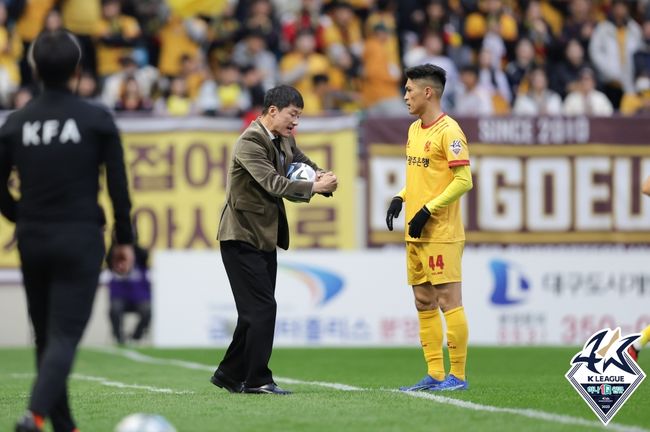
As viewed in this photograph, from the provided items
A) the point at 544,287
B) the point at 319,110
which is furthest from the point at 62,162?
the point at 319,110

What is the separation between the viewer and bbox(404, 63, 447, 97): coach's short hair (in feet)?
35.8

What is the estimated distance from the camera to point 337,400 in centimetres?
1000

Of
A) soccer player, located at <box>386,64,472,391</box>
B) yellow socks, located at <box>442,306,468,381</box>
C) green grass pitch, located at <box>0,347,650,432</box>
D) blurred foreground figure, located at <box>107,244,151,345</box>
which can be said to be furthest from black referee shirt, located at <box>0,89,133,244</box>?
blurred foreground figure, located at <box>107,244,151,345</box>

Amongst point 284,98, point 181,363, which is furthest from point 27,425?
point 181,363

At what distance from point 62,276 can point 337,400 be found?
10.2ft

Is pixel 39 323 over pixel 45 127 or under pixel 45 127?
under

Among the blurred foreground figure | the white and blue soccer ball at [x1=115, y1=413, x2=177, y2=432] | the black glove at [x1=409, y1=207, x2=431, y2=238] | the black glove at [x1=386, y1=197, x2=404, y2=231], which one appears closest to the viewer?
the white and blue soccer ball at [x1=115, y1=413, x2=177, y2=432]

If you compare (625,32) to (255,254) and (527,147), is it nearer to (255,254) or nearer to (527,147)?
(527,147)

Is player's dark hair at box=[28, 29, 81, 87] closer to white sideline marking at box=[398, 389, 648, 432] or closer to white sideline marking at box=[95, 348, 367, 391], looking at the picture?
white sideline marking at box=[398, 389, 648, 432]

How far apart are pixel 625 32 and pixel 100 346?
38.1 ft

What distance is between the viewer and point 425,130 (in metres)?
11.0

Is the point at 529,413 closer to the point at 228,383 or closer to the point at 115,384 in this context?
the point at 228,383

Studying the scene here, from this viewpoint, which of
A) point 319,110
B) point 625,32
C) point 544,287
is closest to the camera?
point 544,287

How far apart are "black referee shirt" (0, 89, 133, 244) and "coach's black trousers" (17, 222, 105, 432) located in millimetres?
Answer: 74
